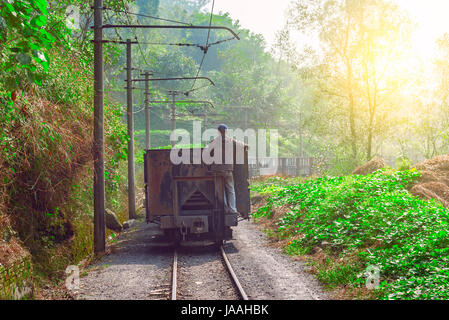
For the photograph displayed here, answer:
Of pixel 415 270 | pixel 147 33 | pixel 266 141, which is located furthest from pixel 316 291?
pixel 147 33

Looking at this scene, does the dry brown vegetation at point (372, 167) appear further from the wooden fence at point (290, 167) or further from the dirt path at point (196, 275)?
the wooden fence at point (290, 167)

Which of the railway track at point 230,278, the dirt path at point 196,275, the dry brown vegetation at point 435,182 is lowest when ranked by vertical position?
the dirt path at point 196,275

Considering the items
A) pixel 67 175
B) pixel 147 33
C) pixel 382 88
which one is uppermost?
pixel 147 33

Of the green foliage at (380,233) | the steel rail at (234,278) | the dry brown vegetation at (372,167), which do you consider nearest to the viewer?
the green foliage at (380,233)

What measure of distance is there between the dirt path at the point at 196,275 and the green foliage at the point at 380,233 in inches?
32.0

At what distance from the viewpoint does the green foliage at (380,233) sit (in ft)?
26.5

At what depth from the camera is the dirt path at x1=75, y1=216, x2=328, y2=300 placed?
8.65m

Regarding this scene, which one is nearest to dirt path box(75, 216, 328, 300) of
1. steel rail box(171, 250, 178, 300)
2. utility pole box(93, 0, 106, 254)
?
steel rail box(171, 250, 178, 300)

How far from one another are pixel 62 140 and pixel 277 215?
9.36 m

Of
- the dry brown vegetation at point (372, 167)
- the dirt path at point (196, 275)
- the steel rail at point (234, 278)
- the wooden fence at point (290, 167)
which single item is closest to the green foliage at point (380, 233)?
the dirt path at point (196, 275)

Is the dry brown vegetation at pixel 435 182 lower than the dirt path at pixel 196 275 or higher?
higher

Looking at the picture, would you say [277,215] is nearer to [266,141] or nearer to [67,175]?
[67,175]

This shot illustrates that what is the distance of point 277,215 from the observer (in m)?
17.7

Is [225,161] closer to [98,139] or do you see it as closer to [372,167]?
[98,139]
